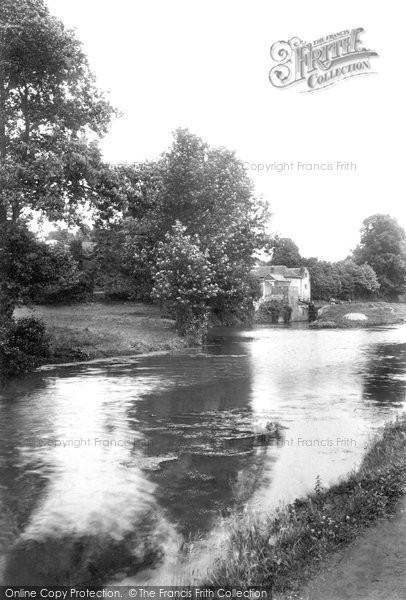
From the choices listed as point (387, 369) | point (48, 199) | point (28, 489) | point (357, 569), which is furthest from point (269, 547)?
point (387, 369)

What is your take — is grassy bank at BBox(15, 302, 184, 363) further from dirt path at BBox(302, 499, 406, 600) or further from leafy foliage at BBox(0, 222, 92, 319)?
dirt path at BBox(302, 499, 406, 600)

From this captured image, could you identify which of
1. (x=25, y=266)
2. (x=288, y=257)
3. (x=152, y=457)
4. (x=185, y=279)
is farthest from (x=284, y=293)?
(x=152, y=457)

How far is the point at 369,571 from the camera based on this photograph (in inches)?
223

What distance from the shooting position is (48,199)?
22891mm

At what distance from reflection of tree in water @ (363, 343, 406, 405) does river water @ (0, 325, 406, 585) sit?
0.49ft

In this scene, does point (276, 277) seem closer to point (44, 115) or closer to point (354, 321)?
point (354, 321)

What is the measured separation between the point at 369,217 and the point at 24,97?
102 meters

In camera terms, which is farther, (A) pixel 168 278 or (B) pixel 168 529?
(A) pixel 168 278

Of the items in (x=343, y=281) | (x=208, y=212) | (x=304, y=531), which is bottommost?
(x=304, y=531)

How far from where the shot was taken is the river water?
23.7 feet

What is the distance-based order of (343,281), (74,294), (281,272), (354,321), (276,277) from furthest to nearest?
1. (343,281)
2. (281,272)
3. (276,277)
4. (354,321)
5. (74,294)

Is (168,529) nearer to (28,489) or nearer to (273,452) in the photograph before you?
(28,489)

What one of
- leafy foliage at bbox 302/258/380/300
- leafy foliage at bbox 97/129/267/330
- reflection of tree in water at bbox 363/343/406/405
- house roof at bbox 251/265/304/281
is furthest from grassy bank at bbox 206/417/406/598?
leafy foliage at bbox 302/258/380/300

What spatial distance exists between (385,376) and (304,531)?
62.2ft
